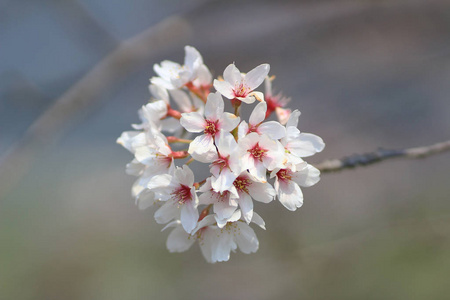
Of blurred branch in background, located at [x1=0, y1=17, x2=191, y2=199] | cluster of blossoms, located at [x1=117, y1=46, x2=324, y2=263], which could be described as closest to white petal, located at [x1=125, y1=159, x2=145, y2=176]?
cluster of blossoms, located at [x1=117, y1=46, x2=324, y2=263]

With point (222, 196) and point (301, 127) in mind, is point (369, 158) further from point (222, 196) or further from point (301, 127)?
point (301, 127)

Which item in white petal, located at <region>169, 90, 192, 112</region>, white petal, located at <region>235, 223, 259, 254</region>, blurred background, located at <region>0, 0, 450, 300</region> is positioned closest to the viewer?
white petal, located at <region>235, 223, 259, 254</region>

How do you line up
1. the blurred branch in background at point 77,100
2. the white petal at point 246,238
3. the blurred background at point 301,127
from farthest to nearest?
the blurred background at point 301,127 < the blurred branch in background at point 77,100 < the white petal at point 246,238

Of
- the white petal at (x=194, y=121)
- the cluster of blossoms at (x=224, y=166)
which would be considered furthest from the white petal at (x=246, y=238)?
the white petal at (x=194, y=121)

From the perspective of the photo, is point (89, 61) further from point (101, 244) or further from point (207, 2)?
point (101, 244)

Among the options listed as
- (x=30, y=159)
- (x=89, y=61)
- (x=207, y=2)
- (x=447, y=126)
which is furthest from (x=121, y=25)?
(x=447, y=126)

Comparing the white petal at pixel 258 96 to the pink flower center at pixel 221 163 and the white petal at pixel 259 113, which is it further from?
the pink flower center at pixel 221 163

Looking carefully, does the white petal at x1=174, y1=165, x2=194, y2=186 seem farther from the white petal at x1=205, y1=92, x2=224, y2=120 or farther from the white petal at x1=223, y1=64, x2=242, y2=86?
the white petal at x1=223, y1=64, x2=242, y2=86
